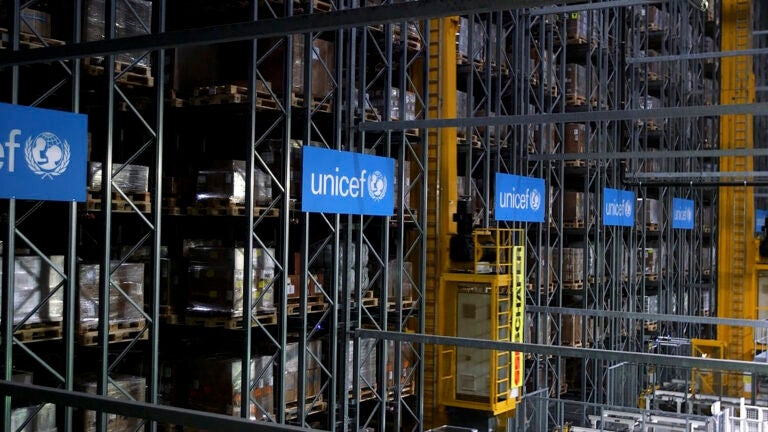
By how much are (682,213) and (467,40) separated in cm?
983

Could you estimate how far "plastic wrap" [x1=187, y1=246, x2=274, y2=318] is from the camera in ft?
34.9

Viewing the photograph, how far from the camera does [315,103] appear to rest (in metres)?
11.7

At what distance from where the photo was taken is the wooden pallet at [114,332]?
30.9ft

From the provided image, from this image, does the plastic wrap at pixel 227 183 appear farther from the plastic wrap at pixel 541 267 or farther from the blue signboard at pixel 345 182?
the plastic wrap at pixel 541 267

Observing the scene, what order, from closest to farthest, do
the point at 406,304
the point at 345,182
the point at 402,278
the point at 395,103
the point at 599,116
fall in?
the point at 599,116 < the point at 345,182 < the point at 402,278 < the point at 395,103 < the point at 406,304

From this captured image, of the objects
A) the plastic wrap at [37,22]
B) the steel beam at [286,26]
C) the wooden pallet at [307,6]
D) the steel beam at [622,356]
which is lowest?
the steel beam at [622,356]

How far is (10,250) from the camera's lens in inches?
315

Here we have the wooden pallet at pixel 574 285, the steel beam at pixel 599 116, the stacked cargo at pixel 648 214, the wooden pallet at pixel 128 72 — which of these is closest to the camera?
the steel beam at pixel 599 116

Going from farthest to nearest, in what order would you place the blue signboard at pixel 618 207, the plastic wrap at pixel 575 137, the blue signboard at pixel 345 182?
the plastic wrap at pixel 575 137 → the blue signboard at pixel 618 207 → the blue signboard at pixel 345 182

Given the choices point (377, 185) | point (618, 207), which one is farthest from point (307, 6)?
point (618, 207)

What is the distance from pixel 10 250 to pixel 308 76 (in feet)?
13.8

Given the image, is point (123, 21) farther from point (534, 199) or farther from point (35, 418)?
point (534, 199)

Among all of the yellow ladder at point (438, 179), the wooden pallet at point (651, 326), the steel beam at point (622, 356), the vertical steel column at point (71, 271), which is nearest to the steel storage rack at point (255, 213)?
the vertical steel column at point (71, 271)

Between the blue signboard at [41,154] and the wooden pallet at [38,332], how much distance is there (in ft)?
5.43
